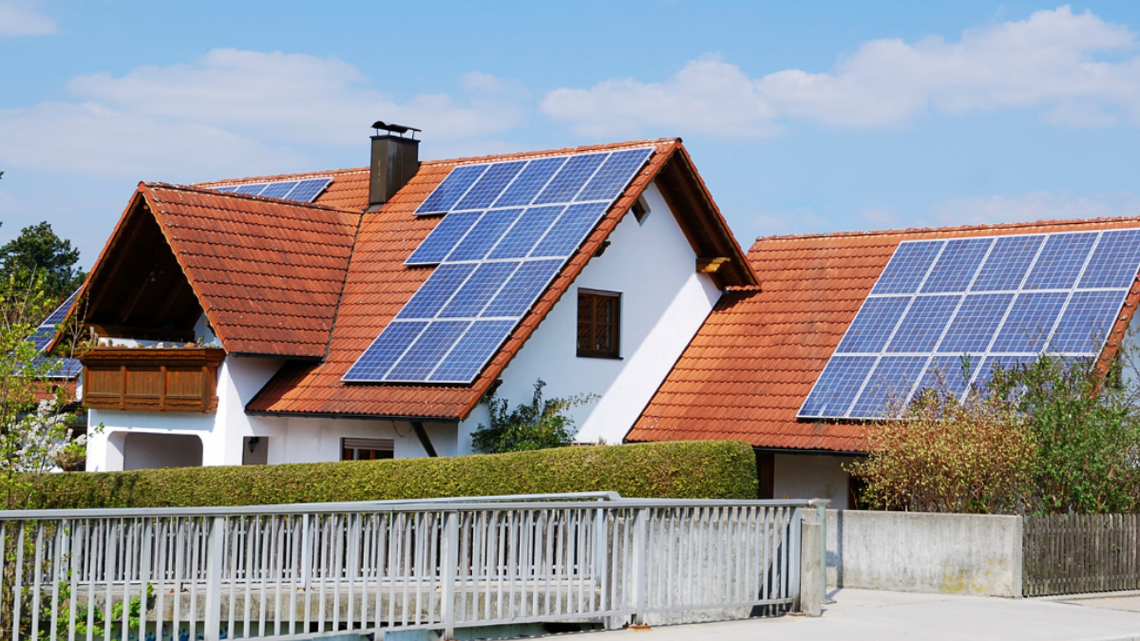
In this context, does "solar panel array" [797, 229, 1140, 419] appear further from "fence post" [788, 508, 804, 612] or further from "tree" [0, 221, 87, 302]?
"tree" [0, 221, 87, 302]

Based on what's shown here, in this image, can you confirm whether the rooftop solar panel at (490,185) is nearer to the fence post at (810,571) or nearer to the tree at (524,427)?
the tree at (524,427)

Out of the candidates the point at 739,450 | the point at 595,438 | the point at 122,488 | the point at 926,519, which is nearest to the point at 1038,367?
the point at 926,519

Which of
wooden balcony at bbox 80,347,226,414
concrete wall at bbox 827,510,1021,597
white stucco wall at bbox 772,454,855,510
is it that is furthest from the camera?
white stucco wall at bbox 772,454,855,510

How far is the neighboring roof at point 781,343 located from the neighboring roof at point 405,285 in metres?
1.05

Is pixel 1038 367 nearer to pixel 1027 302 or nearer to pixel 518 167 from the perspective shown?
pixel 1027 302

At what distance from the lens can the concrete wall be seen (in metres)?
17.1

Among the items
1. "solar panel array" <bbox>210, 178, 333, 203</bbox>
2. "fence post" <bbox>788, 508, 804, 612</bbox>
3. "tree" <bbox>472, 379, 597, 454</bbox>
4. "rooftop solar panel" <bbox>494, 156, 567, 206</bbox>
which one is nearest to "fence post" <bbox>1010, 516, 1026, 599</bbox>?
"fence post" <bbox>788, 508, 804, 612</bbox>

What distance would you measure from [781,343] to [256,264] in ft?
30.5

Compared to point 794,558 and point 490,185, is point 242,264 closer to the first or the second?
point 490,185

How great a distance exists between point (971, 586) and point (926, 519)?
0.97 metres

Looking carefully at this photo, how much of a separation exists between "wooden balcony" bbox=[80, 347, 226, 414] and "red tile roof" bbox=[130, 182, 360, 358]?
779 millimetres

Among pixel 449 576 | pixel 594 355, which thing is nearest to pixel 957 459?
pixel 594 355

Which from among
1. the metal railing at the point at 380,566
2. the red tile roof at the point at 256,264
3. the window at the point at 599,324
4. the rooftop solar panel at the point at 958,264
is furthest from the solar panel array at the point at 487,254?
the metal railing at the point at 380,566

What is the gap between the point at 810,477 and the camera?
77.1ft
